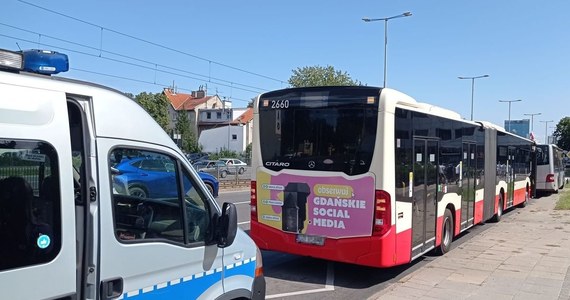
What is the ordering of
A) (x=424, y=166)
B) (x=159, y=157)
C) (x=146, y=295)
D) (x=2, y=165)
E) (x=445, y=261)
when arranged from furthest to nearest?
(x=445, y=261) < (x=424, y=166) < (x=159, y=157) < (x=146, y=295) < (x=2, y=165)

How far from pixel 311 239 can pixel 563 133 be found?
96.1 meters

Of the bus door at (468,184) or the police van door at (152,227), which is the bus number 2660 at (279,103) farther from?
the bus door at (468,184)

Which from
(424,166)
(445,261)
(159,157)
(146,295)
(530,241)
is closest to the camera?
(146,295)

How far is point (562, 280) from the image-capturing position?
7.93 metres

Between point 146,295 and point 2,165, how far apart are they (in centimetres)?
110

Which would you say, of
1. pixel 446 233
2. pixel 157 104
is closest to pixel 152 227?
pixel 446 233

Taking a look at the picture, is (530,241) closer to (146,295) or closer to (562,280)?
(562,280)

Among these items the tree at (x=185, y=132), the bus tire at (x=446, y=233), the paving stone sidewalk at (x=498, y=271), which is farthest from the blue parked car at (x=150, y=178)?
the tree at (x=185, y=132)

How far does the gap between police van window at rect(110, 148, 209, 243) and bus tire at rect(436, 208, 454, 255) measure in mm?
7082

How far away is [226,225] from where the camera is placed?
3582 mm

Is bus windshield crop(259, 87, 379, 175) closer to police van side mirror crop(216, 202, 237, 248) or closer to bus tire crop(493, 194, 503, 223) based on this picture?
police van side mirror crop(216, 202, 237, 248)

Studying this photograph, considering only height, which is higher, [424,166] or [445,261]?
[424,166]

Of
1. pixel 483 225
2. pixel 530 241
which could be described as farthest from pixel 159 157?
pixel 483 225

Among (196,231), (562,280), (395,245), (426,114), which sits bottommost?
(562,280)
